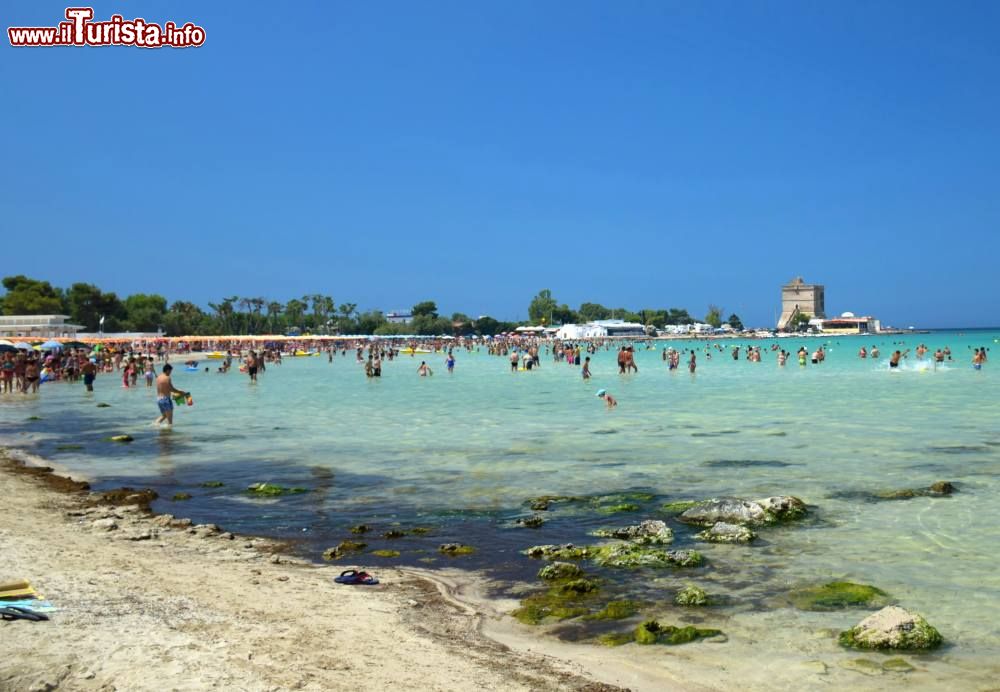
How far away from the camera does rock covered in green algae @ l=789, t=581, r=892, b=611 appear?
675 cm

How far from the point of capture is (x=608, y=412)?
24359 millimetres

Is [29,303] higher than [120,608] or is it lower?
higher

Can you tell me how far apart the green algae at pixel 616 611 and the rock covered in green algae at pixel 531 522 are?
301 centimetres

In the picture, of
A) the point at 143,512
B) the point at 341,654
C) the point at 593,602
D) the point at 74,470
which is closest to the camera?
the point at 341,654

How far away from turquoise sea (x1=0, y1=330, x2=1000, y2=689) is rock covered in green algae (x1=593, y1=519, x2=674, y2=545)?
223mm

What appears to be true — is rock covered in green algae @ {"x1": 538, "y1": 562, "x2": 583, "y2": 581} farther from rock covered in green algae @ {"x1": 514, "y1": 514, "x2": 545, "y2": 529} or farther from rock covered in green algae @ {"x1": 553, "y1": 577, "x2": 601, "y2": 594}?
rock covered in green algae @ {"x1": 514, "y1": 514, "x2": 545, "y2": 529}

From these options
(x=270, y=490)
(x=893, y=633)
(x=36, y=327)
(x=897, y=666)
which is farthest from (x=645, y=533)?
(x=36, y=327)

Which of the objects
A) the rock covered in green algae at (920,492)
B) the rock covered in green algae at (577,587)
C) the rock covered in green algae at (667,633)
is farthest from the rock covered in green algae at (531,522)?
the rock covered in green algae at (920,492)

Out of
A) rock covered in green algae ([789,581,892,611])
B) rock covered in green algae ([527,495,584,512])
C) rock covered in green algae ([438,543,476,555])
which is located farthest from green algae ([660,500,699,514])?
rock covered in green algae ([789,581,892,611])

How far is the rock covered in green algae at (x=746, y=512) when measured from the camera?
31.4 ft

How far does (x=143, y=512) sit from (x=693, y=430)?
506 inches

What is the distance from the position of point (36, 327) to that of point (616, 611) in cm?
8188

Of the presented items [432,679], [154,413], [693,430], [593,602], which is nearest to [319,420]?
[154,413]

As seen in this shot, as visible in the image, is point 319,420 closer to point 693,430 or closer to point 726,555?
point 693,430
